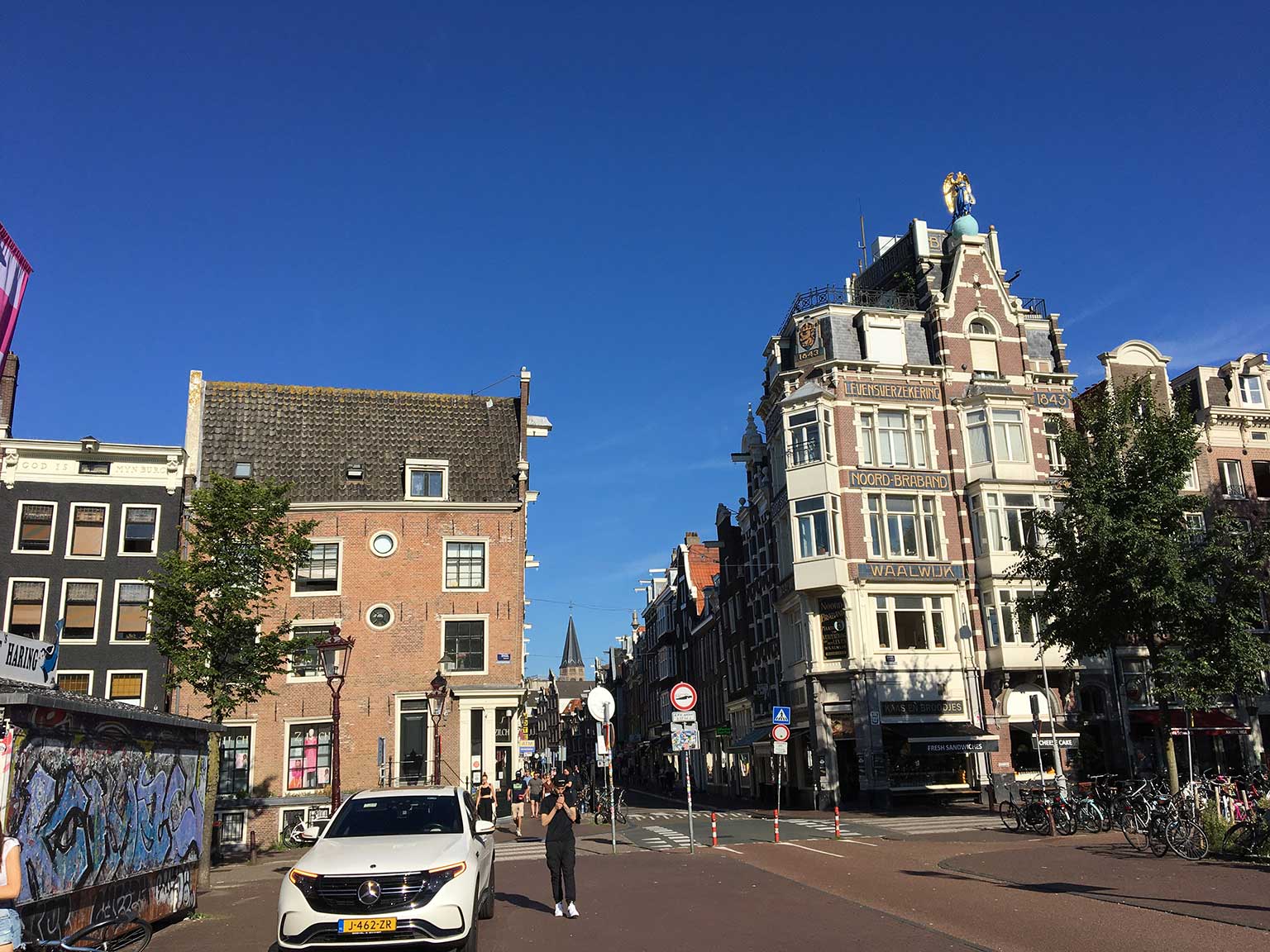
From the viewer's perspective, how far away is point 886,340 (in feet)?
127

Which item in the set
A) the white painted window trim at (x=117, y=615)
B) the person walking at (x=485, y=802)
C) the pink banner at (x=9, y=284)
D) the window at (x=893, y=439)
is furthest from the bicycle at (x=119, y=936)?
the window at (x=893, y=439)

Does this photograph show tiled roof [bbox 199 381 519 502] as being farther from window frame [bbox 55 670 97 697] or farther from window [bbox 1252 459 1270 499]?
window [bbox 1252 459 1270 499]

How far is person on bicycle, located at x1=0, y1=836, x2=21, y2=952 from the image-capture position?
20.7 feet

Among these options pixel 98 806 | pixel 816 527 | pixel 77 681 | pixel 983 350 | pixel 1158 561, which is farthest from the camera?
pixel 983 350

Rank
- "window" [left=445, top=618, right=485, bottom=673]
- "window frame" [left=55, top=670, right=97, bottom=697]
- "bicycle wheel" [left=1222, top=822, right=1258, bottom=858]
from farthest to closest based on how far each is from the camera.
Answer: "window" [left=445, top=618, right=485, bottom=673] → "window frame" [left=55, top=670, right=97, bottom=697] → "bicycle wheel" [left=1222, top=822, right=1258, bottom=858]

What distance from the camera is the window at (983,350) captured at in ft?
127

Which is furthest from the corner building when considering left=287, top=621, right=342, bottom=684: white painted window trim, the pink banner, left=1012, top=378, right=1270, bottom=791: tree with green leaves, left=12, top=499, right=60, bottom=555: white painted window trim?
the pink banner

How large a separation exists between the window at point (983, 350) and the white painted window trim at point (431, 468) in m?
20.9

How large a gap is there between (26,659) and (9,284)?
13.4 ft

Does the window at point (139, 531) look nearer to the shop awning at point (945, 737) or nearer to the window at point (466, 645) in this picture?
the window at point (466, 645)

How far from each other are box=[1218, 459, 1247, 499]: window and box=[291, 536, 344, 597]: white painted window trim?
115 feet

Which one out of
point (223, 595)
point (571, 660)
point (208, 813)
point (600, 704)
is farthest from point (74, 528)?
point (571, 660)

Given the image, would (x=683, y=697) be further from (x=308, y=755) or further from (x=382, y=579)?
(x=308, y=755)

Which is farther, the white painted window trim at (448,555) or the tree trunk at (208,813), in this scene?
the white painted window trim at (448,555)
